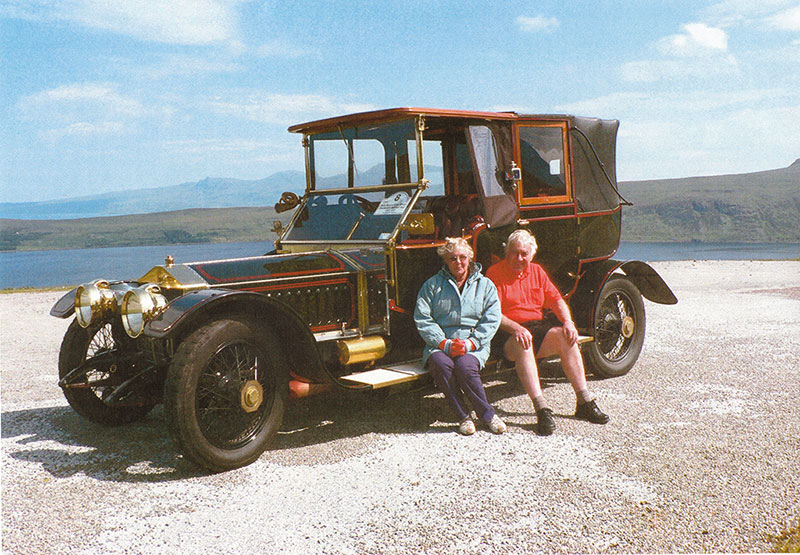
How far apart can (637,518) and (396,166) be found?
11.1 ft

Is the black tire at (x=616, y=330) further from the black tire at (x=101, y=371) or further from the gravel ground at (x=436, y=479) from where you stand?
the black tire at (x=101, y=371)

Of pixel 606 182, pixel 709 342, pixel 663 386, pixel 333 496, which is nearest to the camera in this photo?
pixel 333 496

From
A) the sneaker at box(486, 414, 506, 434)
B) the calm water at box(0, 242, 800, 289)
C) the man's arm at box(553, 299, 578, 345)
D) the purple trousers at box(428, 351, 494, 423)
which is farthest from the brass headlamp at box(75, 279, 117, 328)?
the calm water at box(0, 242, 800, 289)

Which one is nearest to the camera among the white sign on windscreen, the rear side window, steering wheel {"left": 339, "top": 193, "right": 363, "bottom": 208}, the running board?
the running board

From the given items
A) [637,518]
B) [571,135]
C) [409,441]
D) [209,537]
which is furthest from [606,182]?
[209,537]

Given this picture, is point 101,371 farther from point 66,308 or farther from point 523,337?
point 523,337

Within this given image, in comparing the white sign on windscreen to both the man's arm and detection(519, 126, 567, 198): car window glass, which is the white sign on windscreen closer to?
detection(519, 126, 567, 198): car window glass

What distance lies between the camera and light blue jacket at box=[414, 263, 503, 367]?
5125 mm

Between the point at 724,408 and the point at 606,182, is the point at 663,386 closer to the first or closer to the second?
the point at 724,408

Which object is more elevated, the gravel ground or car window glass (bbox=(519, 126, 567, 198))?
car window glass (bbox=(519, 126, 567, 198))

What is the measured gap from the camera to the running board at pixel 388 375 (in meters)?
4.80

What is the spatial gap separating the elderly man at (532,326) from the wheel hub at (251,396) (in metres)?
2.03

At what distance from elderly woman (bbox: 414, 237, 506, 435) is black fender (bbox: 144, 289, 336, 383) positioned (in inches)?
33.4

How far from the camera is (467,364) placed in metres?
4.97
